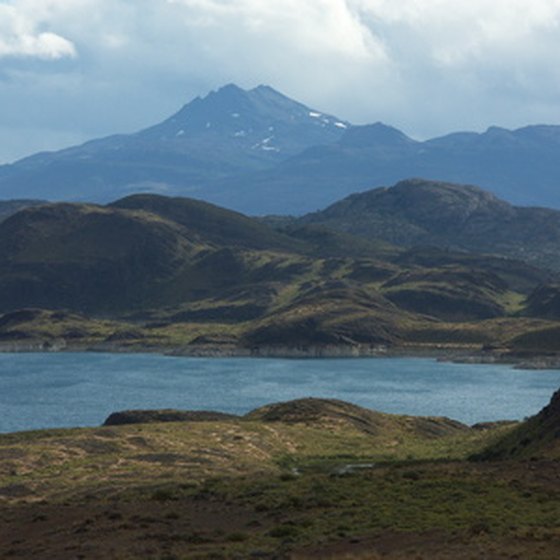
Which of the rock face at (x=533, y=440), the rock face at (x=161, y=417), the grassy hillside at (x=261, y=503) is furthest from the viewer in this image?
the rock face at (x=161, y=417)

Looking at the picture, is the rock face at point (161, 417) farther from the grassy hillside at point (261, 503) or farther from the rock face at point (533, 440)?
the rock face at point (533, 440)

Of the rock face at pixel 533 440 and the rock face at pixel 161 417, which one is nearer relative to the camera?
the rock face at pixel 533 440

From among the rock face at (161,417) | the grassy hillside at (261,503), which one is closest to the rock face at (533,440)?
the grassy hillside at (261,503)

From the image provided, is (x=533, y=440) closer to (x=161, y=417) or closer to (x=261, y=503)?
(x=261, y=503)

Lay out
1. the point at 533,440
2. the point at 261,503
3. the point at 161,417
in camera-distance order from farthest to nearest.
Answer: the point at 161,417
the point at 533,440
the point at 261,503

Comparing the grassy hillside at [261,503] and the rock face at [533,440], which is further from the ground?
the rock face at [533,440]

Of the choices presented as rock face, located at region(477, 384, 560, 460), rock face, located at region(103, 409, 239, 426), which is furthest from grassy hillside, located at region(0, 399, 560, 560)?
rock face, located at region(103, 409, 239, 426)

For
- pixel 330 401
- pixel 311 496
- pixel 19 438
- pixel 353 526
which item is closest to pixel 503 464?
pixel 311 496

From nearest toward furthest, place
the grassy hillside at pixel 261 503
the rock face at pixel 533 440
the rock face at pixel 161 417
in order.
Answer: the grassy hillside at pixel 261 503
the rock face at pixel 533 440
the rock face at pixel 161 417

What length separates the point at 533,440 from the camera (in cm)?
7619

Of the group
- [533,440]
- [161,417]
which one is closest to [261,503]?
[533,440]

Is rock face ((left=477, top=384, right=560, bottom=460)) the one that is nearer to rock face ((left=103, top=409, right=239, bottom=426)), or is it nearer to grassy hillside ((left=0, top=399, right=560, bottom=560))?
grassy hillside ((left=0, top=399, right=560, bottom=560))

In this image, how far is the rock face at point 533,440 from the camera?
70.8 meters

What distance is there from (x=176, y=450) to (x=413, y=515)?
43.6 m
